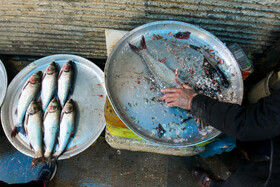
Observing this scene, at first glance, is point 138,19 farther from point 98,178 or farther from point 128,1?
point 98,178

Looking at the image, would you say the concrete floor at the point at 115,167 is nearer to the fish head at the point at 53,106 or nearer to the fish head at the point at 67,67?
the fish head at the point at 53,106

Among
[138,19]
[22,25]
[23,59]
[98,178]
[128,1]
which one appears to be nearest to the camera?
[128,1]

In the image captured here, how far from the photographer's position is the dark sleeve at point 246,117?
1.31 metres

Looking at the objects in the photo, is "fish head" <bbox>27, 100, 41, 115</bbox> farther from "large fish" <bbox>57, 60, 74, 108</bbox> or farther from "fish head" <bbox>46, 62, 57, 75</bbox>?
"fish head" <bbox>46, 62, 57, 75</bbox>

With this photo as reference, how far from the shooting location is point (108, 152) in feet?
9.75

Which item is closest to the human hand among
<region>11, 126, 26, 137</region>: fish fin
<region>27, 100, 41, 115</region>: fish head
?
<region>27, 100, 41, 115</region>: fish head

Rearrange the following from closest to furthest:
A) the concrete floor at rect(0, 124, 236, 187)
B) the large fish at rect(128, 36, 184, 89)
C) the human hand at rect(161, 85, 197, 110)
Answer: the human hand at rect(161, 85, 197, 110), the large fish at rect(128, 36, 184, 89), the concrete floor at rect(0, 124, 236, 187)

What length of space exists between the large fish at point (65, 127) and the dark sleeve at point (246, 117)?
1787 millimetres

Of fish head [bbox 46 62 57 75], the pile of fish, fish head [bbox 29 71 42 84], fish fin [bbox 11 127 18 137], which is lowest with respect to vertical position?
fish fin [bbox 11 127 18 137]

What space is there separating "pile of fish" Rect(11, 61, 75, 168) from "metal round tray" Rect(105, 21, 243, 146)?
113cm

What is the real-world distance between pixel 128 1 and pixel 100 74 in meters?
1.18

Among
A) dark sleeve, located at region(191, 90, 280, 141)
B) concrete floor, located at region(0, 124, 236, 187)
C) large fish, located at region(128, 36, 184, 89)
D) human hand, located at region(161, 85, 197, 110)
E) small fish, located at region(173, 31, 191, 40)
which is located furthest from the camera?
concrete floor, located at region(0, 124, 236, 187)

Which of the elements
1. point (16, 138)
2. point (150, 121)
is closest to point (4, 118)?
point (16, 138)

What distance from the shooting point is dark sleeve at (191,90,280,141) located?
1312 mm
